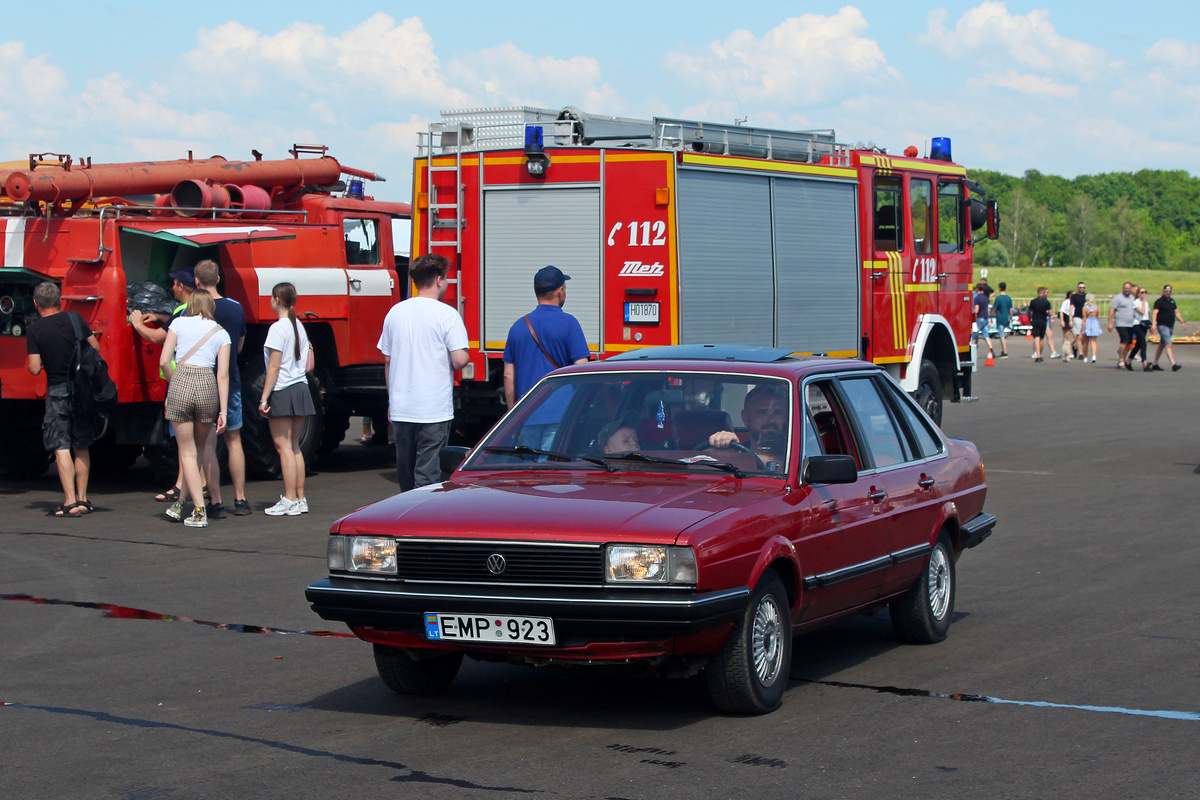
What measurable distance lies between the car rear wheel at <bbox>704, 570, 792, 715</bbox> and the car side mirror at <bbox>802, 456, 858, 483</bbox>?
51 centimetres

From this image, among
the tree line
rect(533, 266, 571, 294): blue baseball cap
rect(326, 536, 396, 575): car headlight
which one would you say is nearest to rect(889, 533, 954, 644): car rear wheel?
rect(326, 536, 396, 575): car headlight

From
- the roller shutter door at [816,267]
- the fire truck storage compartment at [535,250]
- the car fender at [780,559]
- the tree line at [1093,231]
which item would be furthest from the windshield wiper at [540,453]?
the tree line at [1093,231]

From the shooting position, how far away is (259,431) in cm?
1384

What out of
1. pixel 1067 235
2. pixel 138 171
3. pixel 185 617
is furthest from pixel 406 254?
pixel 1067 235

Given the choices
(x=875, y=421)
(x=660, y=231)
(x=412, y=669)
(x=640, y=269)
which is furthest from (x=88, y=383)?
(x=875, y=421)

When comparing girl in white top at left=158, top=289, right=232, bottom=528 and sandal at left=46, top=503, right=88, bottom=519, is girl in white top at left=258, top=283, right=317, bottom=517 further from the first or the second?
sandal at left=46, top=503, right=88, bottom=519

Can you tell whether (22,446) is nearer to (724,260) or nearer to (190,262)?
(190,262)

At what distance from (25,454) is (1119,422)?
14.2 meters

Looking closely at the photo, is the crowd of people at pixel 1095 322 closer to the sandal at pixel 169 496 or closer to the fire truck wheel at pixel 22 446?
the fire truck wheel at pixel 22 446

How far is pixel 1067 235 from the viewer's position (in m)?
156

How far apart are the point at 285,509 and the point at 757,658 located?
6.91 meters

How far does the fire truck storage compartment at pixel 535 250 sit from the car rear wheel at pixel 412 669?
7807mm

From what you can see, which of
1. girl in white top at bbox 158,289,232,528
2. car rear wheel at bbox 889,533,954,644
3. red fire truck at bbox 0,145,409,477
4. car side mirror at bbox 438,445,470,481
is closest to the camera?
car side mirror at bbox 438,445,470,481

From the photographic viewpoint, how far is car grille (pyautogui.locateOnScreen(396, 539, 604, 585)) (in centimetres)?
526
